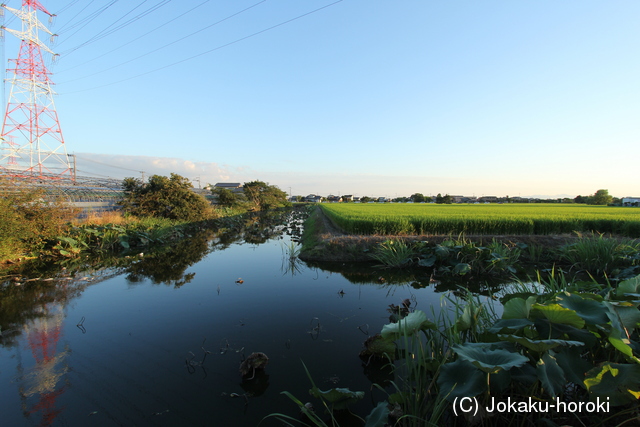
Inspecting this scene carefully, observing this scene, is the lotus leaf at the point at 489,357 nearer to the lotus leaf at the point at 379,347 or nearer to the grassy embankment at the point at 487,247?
the lotus leaf at the point at 379,347

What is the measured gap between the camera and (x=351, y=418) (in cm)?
271

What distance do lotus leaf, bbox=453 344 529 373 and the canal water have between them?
1.72m

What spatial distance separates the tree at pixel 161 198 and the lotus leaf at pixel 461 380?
1865 cm

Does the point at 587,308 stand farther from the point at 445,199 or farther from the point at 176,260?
the point at 445,199

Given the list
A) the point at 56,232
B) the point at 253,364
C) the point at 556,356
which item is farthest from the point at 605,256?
the point at 56,232

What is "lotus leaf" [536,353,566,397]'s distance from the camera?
56.0 inches

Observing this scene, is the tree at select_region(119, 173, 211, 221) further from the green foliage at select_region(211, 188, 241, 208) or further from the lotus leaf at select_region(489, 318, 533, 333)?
the lotus leaf at select_region(489, 318, 533, 333)

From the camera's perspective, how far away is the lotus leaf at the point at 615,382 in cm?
139

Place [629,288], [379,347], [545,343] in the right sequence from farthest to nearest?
[379,347] → [629,288] → [545,343]

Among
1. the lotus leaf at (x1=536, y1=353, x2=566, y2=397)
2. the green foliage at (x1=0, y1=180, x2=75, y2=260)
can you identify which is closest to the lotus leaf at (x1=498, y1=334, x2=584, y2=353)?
the lotus leaf at (x1=536, y1=353, x2=566, y2=397)

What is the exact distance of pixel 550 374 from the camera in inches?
59.6

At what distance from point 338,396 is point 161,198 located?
1802 centimetres

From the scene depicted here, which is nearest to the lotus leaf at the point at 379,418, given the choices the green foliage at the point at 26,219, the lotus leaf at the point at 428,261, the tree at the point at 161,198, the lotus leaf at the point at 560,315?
the lotus leaf at the point at 560,315

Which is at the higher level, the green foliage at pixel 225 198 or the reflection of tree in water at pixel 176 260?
the green foliage at pixel 225 198
